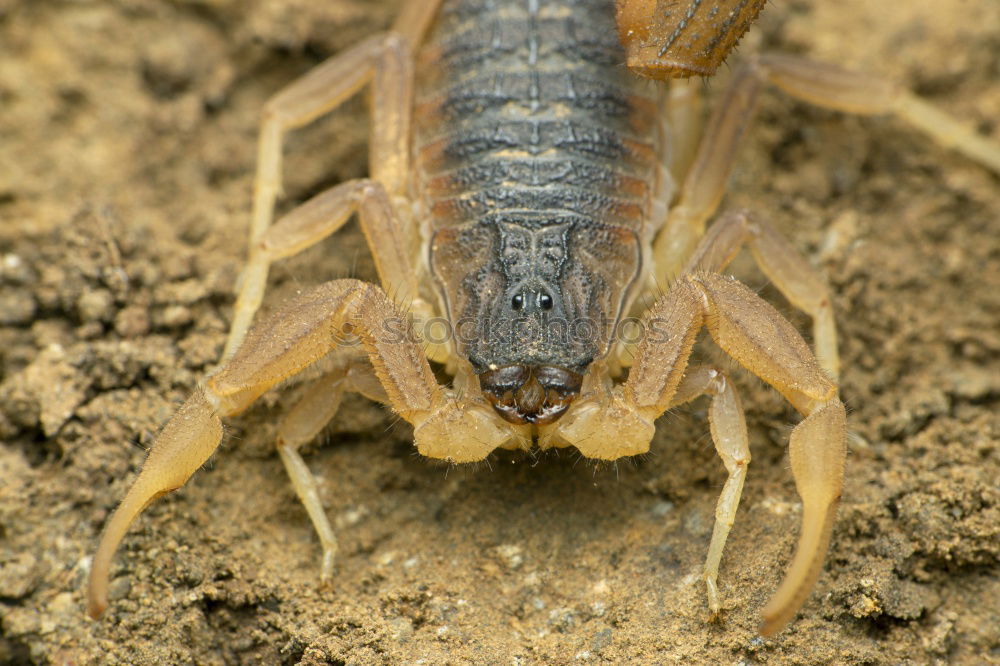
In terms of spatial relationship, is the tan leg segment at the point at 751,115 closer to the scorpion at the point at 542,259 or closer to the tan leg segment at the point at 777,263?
the scorpion at the point at 542,259

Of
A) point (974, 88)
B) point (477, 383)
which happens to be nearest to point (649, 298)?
point (477, 383)

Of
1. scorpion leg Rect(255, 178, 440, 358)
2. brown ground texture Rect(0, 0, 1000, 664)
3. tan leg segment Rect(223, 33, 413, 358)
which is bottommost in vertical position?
brown ground texture Rect(0, 0, 1000, 664)

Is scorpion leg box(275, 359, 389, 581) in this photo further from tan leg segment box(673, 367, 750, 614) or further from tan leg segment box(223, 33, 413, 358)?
tan leg segment box(673, 367, 750, 614)

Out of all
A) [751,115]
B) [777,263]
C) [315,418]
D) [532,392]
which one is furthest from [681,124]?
[315,418]

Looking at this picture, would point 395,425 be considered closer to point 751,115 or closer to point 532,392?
point 532,392

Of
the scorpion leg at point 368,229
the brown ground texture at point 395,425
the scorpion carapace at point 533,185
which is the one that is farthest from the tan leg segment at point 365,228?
the brown ground texture at point 395,425

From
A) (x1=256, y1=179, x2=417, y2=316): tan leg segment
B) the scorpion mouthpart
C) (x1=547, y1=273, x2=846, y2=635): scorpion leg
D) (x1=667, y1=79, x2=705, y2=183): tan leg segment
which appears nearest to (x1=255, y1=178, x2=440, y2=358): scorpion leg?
(x1=256, y1=179, x2=417, y2=316): tan leg segment
